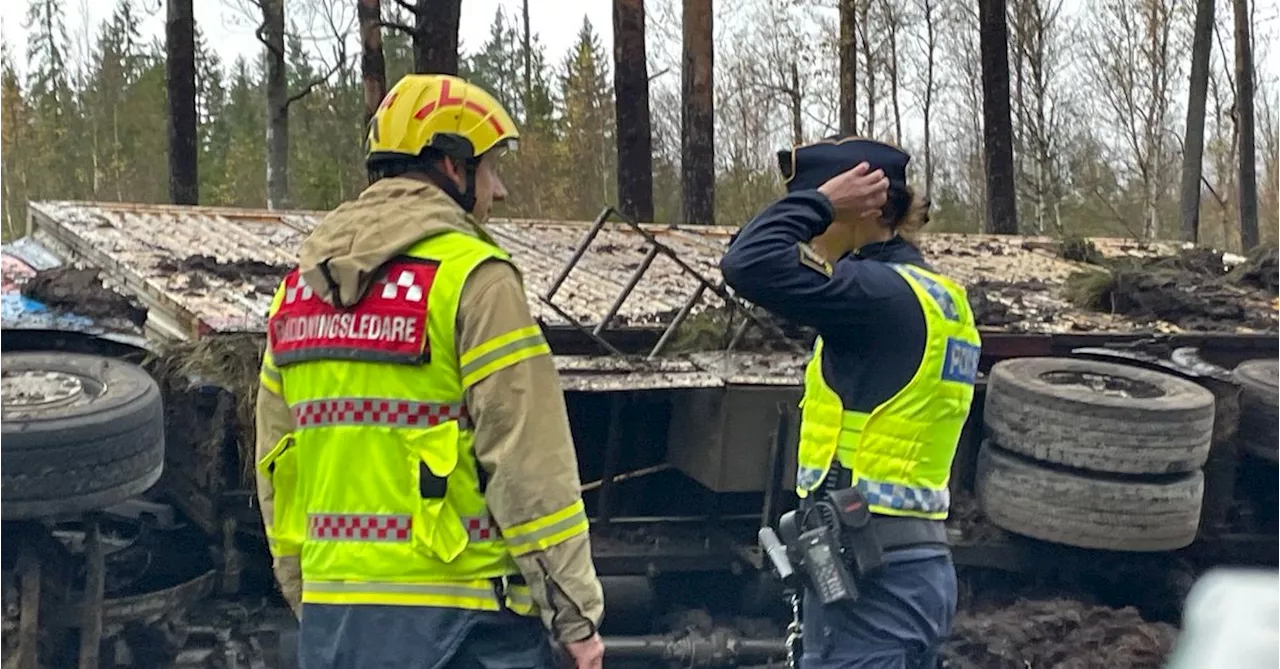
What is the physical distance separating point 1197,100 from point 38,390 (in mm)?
19421

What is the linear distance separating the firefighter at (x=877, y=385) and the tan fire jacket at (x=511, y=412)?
82 centimetres

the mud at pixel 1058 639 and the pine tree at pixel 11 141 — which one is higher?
the pine tree at pixel 11 141

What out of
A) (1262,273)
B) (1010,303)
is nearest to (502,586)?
(1010,303)

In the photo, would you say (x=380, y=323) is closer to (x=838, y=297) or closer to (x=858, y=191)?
(x=838, y=297)

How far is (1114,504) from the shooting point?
5.58 m

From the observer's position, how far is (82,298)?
5715mm

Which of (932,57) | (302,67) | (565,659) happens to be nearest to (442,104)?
(565,659)

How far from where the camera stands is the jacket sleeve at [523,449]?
9.33 ft

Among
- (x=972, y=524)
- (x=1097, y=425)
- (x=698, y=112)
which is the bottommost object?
(x=972, y=524)

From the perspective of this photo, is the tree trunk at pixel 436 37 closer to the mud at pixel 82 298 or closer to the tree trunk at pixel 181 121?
the tree trunk at pixel 181 121

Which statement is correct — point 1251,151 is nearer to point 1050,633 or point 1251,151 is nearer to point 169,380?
point 1050,633

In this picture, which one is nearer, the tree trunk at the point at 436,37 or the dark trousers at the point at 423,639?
the dark trousers at the point at 423,639

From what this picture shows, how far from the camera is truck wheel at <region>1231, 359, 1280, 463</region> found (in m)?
6.27

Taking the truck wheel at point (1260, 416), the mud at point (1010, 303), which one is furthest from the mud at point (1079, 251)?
the truck wheel at point (1260, 416)
